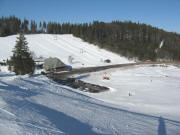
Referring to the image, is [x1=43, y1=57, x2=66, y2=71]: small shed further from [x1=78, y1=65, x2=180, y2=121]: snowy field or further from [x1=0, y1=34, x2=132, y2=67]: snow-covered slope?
[x1=0, y1=34, x2=132, y2=67]: snow-covered slope

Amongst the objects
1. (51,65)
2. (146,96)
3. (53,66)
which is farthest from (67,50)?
(146,96)

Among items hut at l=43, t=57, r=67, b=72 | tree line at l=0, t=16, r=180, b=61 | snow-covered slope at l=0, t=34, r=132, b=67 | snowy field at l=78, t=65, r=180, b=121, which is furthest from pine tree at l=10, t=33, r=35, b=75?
tree line at l=0, t=16, r=180, b=61

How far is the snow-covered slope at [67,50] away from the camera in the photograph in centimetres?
5678

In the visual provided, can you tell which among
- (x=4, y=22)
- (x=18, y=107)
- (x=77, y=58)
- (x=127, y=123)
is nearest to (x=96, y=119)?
(x=127, y=123)

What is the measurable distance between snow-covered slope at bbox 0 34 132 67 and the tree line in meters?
6.65

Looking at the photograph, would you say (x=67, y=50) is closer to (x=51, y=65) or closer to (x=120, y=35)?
(x=51, y=65)

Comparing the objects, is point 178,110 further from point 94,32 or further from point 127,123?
point 94,32

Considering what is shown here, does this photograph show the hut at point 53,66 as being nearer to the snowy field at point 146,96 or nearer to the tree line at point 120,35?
the snowy field at point 146,96

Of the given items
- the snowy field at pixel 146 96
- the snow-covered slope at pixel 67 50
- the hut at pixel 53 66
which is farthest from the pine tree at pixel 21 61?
the snow-covered slope at pixel 67 50

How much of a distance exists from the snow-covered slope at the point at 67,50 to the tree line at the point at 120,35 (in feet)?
21.8

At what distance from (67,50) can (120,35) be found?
48485 millimetres

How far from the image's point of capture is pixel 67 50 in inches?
2601

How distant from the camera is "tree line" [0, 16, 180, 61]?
3002 inches

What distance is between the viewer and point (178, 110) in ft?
40.9
